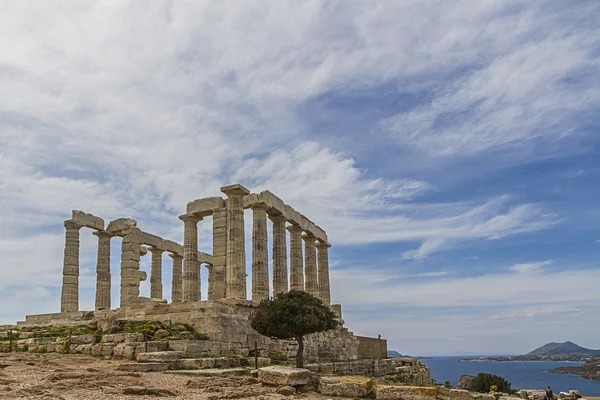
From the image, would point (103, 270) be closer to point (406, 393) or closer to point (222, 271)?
point (222, 271)

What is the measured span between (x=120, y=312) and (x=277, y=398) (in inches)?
905

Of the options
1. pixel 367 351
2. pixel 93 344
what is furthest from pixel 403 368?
pixel 93 344

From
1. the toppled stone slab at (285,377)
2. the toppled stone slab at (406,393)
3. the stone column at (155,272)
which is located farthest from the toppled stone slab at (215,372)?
the stone column at (155,272)

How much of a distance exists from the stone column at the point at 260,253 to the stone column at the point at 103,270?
44.4ft

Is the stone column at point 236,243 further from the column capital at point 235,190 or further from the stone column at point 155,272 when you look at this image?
the stone column at point 155,272

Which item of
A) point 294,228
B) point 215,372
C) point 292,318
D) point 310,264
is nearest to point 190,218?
point 294,228

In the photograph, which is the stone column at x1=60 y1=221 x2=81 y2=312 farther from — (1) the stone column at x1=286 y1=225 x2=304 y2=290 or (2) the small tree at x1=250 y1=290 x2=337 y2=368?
(2) the small tree at x1=250 y1=290 x2=337 y2=368

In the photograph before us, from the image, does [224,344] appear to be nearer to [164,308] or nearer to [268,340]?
[268,340]

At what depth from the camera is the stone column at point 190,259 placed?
39219 millimetres

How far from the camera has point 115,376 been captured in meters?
16.4

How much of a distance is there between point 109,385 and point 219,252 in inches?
856

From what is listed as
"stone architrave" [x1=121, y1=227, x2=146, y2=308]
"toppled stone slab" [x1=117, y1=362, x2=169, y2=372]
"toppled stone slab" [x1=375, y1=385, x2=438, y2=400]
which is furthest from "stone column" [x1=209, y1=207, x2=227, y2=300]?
"toppled stone slab" [x1=375, y1=385, x2=438, y2=400]

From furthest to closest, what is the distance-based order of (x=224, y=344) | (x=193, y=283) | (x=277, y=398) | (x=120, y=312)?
(x=193, y=283), (x=120, y=312), (x=224, y=344), (x=277, y=398)

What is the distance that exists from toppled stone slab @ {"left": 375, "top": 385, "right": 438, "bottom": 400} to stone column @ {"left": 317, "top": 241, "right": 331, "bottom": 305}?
31983 millimetres
